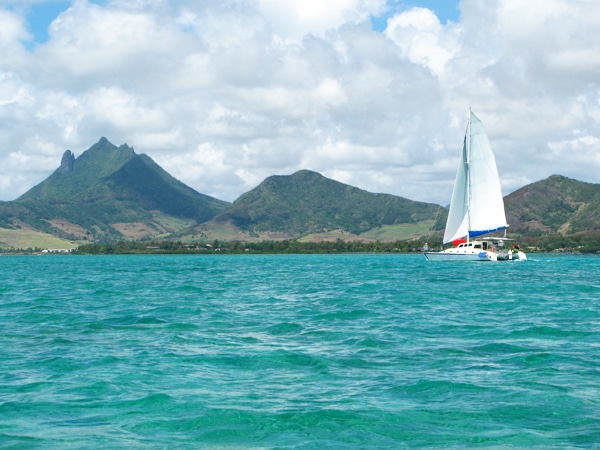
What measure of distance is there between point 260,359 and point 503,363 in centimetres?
778

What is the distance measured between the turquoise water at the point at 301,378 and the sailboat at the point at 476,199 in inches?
2930

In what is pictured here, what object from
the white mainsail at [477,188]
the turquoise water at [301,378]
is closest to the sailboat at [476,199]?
the white mainsail at [477,188]

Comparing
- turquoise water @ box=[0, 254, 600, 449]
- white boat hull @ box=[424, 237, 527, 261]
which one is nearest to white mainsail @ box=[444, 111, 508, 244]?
white boat hull @ box=[424, 237, 527, 261]

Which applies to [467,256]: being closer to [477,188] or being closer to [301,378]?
[477,188]

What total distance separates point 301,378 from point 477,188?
Result: 9717 centimetres

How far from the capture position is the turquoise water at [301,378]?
14789mm

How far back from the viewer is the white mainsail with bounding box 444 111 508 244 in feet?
365

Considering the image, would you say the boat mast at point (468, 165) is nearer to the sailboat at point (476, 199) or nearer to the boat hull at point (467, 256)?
the sailboat at point (476, 199)

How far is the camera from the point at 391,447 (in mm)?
13852

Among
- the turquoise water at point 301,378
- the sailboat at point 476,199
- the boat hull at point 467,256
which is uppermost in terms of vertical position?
the sailboat at point 476,199

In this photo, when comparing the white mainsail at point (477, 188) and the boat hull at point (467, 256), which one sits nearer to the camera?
the boat hull at point (467, 256)

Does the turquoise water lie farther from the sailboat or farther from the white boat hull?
the sailboat

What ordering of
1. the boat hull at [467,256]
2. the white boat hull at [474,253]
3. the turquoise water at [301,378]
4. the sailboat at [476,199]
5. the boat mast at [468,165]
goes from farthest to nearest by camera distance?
the boat mast at [468,165], the sailboat at [476,199], the white boat hull at [474,253], the boat hull at [467,256], the turquoise water at [301,378]

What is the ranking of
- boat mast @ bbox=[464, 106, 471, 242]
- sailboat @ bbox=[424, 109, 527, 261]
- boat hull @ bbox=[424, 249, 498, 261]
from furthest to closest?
boat mast @ bbox=[464, 106, 471, 242] < sailboat @ bbox=[424, 109, 527, 261] < boat hull @ bbox=[424, 249, 498, 261]
